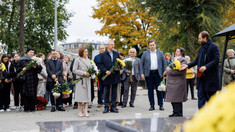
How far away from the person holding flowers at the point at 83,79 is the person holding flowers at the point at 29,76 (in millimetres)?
2083

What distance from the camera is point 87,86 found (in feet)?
31.2

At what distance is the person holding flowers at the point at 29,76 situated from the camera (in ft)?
35.8

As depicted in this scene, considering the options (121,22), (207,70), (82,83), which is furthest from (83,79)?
(121,22)

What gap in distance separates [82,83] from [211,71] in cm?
401

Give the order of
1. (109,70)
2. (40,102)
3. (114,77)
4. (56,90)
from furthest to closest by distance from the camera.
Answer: (40,102) → (56,90) → (114,77) → (109,70)

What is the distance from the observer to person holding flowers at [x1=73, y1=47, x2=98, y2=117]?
9.38 metres

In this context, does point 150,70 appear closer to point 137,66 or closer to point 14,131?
point 137,66

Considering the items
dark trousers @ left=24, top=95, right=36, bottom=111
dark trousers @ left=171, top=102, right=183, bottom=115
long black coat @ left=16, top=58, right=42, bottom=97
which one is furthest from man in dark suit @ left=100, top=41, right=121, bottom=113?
dark trousers @ left=24, top=95, right=36, bottom=111

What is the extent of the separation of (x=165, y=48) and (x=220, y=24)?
14.3 feet

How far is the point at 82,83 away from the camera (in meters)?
9.46

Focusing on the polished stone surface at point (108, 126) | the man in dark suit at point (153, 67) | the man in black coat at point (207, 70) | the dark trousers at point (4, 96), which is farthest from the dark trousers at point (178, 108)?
the dark trousers at point (4, 96)

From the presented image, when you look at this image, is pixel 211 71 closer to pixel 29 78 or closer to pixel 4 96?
pixel 29 78

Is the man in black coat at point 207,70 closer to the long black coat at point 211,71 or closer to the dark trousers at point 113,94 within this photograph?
the long black coat at point 211,71

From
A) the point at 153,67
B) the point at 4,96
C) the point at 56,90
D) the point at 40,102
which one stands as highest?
the point at 153,67
